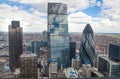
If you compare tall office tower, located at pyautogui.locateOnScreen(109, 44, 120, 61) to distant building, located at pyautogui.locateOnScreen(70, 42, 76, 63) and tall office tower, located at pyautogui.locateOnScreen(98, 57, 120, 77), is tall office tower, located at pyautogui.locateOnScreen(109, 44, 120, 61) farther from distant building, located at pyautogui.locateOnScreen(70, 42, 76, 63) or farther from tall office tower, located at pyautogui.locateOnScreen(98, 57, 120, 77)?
distant building, located at pyautogui.locateOnScreen(70, 42, 76, 63)

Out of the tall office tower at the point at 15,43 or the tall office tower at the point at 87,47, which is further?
the tall office tower at the point at 87,47

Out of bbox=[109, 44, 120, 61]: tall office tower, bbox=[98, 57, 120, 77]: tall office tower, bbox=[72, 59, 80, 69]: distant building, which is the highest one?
bbox=[109, 44, 120, 61]: tall office tower

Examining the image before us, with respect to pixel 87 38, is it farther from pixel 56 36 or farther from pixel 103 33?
pixel 103 33

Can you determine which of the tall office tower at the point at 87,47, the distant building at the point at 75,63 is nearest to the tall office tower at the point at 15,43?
the distant building at the point at 75,63

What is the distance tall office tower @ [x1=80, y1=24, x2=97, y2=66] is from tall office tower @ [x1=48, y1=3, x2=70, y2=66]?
1798mm

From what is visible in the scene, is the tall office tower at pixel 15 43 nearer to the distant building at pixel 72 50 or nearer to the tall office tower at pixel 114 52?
the distant building at pixel 72 50

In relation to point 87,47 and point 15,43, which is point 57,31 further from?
point 15,43

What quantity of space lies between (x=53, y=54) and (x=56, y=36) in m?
2.02

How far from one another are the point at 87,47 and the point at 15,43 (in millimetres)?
7884

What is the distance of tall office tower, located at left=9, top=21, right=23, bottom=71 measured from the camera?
19375 mm

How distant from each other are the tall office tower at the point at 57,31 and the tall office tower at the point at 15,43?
10.8ft

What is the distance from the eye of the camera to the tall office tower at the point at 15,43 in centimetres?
1938

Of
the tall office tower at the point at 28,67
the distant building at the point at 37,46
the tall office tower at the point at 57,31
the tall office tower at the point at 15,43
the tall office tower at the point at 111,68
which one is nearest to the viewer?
the tall office tower at the point at 111,68

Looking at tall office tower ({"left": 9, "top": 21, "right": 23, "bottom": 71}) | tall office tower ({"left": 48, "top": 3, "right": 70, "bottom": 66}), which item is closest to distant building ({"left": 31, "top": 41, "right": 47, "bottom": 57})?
tall office tower ({"left": 48, "top": 3, "right": 70, "bottom": 66})
